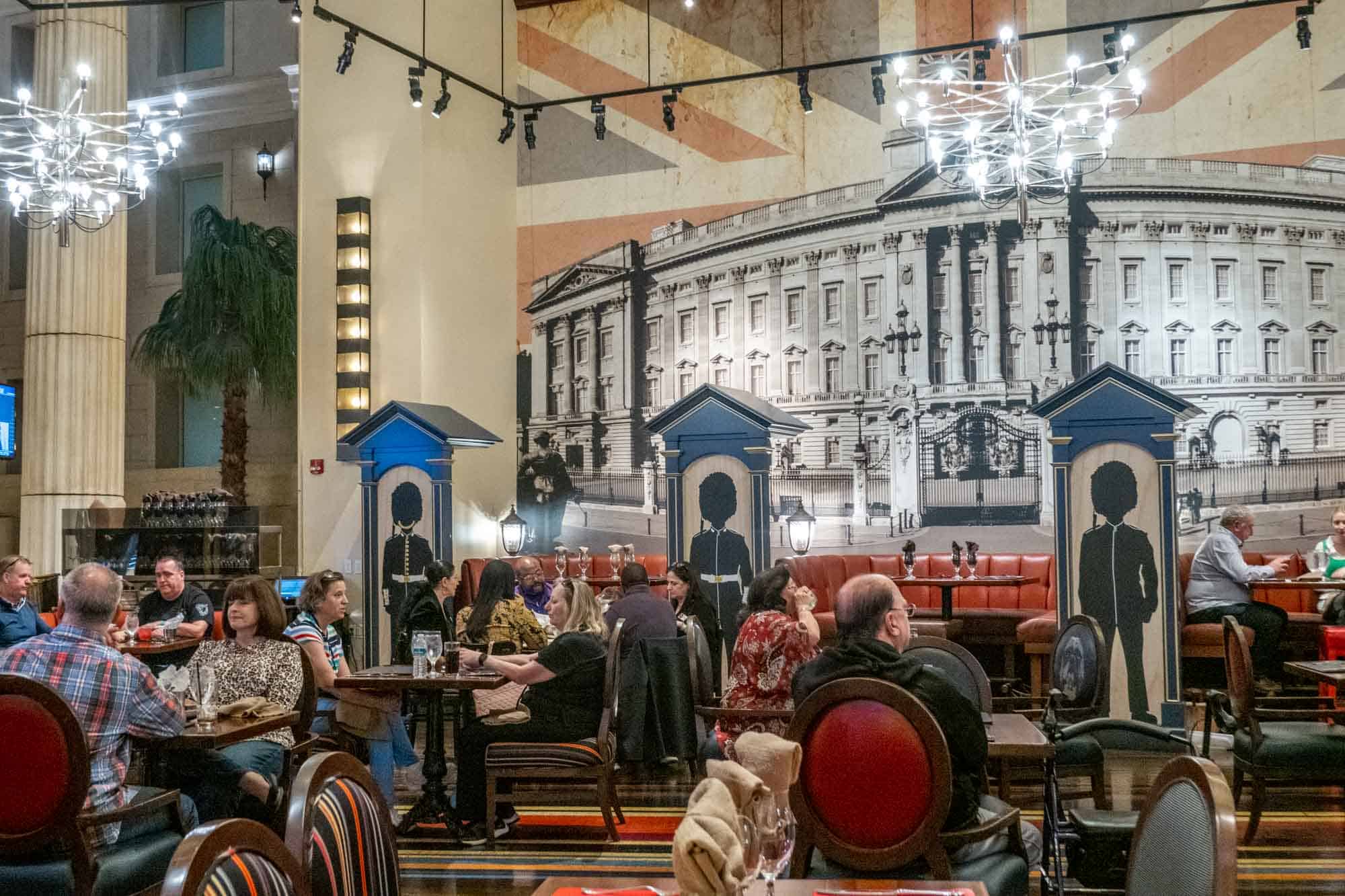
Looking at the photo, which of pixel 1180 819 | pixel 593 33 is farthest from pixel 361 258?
pixel 1180 819

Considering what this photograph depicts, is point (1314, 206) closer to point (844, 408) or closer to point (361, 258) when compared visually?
point (844, 408)

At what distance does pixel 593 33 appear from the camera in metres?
13.1

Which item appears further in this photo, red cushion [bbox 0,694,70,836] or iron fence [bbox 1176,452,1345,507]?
iron fence [bbox 1176,452,1345,507]

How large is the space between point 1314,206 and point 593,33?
7.38 m

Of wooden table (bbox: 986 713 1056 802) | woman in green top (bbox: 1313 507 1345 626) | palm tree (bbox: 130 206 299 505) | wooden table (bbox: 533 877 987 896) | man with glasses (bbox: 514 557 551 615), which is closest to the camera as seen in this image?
wooden table (bbox: 533 877 987 896)

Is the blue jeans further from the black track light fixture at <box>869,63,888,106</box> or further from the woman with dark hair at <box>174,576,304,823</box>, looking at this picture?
the black track light fixture at <box>869,63,888,106</box>

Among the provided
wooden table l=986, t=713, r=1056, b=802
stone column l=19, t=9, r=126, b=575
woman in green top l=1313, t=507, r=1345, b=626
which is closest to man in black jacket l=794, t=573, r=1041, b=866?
wooden table l=986, t=713, r=1056, b=802

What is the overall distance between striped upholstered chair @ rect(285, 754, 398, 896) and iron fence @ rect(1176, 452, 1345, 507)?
9.79 m

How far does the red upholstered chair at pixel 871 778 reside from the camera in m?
2.94

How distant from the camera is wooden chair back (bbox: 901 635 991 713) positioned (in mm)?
4727

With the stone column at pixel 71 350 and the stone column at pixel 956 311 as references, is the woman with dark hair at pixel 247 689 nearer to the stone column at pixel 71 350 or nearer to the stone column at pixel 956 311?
the stone column at pixel 956 311

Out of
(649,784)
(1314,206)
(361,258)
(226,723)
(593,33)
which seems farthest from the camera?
(593,33)

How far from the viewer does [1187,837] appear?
6.36 ft

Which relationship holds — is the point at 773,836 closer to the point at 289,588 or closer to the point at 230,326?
the point at 289,588
